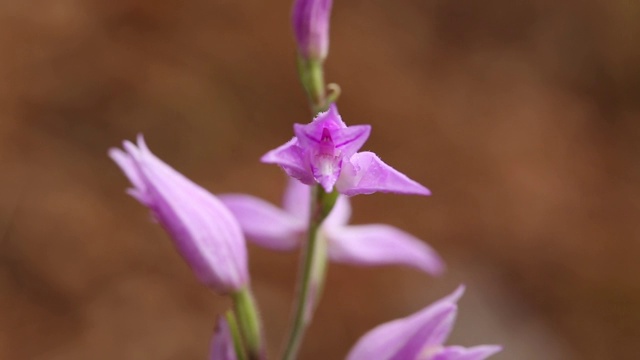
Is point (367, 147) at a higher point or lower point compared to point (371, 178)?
lower

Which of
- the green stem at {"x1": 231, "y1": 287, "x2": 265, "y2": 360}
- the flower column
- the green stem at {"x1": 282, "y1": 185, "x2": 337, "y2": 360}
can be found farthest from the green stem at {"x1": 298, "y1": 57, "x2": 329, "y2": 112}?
the green stem at {"x1": 231, "y1": 287, "x2": 265, "y2": 360}

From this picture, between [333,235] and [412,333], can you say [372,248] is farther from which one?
[412,333]

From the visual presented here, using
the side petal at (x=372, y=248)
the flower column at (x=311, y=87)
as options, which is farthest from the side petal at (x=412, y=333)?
the side petal at (x=372, y=248)

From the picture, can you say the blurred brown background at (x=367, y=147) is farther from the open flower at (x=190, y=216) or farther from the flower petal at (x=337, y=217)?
the open flower at (x=190, y=216)

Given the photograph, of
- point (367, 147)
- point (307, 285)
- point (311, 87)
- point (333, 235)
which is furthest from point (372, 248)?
point (367, 147)

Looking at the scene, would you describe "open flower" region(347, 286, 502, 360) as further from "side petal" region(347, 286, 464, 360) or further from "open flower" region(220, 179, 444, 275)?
"open flower" region(220, 179, 444, 275)

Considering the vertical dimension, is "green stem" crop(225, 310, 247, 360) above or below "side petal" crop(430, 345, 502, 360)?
above
